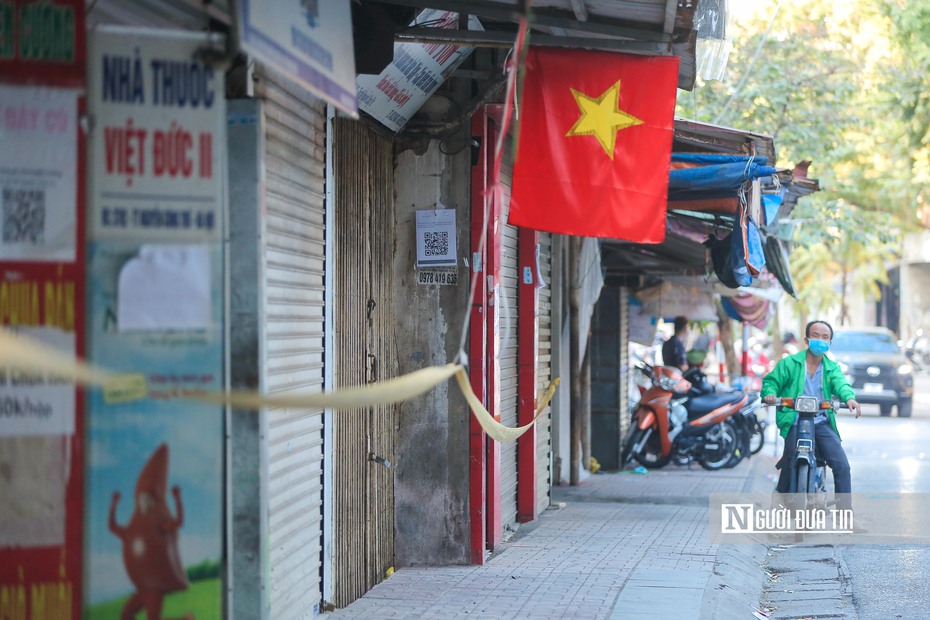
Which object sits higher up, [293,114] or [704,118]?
[704,118]

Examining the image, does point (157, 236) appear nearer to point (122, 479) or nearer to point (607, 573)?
point (122, 479)

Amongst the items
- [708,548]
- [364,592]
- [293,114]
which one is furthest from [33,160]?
[708,548]

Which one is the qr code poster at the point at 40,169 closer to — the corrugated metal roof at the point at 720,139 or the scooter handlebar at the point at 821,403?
the corrugated metal roof at the point at 720,139

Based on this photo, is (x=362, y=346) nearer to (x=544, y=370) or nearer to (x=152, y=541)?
(x=152, y=541)

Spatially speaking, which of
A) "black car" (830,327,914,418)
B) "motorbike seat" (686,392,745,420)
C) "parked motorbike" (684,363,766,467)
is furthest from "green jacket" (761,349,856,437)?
"black car" (830,327,914,418)

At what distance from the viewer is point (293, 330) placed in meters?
5.66

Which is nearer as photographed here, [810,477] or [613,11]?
[613,11]

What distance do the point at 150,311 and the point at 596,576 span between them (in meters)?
4.50

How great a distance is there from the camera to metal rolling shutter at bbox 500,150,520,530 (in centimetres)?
933

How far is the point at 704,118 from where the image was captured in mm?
18594

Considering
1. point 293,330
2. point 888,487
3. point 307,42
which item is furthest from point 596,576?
point 888,487

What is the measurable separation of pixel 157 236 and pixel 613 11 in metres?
3.28

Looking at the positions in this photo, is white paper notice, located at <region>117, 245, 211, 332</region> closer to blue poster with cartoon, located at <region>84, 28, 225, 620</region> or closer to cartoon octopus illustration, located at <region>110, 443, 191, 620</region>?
blue poster with cartoon, located at <region>84, 28, 225, 620</region>

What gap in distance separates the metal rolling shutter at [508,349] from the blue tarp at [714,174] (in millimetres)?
1418
